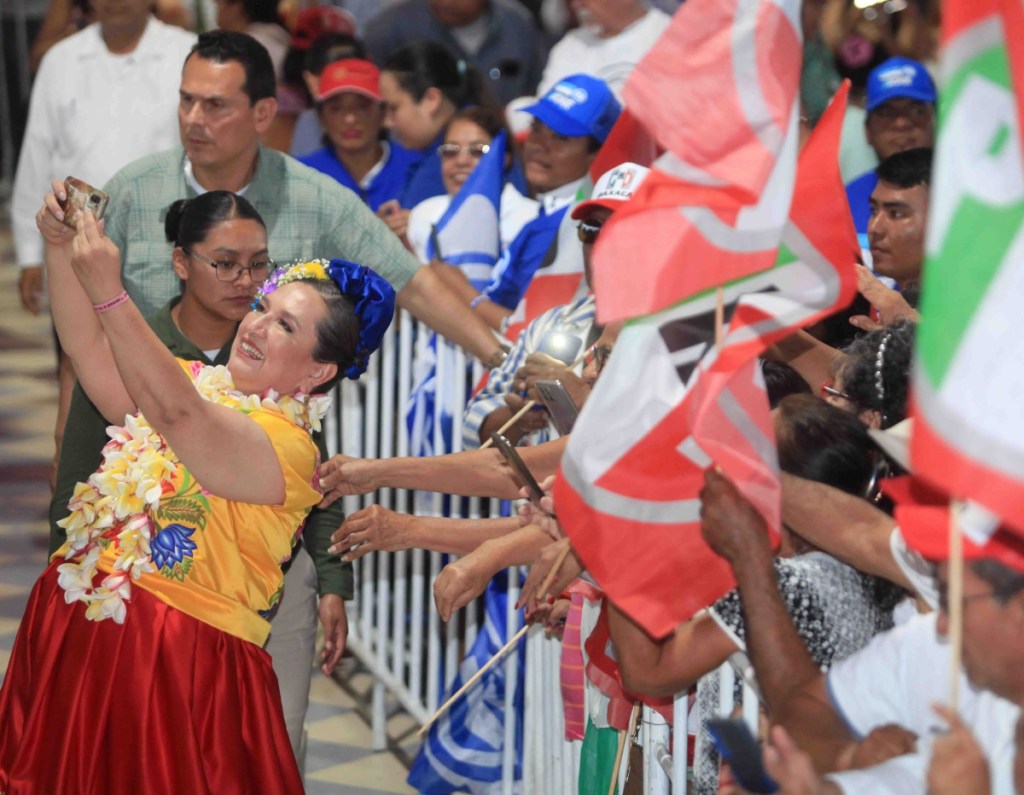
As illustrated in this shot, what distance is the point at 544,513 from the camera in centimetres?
323

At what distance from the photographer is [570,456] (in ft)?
8.69

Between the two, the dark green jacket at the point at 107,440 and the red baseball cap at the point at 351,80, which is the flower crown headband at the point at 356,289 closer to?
the dark green jacket at the point at 107,440

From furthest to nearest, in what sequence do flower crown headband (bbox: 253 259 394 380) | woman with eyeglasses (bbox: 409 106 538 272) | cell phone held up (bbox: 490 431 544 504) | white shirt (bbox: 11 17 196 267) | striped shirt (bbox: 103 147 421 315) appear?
white shirt (bbox: 11 17 196 267) < woman with eyeglasses (bbox: 409 106 538 272) < striped shirt (bbox: 103 147 421 315) < flower crown headband (bbox: 253 259 394 380) < cell phone held up (bbox: 490 431 544 504)

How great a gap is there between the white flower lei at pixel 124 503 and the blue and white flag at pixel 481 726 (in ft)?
4.06

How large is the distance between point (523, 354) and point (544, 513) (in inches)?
38.1

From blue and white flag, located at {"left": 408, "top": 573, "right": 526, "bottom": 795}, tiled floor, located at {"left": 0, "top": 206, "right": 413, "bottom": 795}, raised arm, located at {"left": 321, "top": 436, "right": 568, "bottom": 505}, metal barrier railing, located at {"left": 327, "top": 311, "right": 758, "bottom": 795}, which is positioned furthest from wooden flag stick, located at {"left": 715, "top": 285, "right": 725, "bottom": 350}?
A: tiled floor, located at {"left": 0, "top": 206, "right": 413, "bottom": 795}

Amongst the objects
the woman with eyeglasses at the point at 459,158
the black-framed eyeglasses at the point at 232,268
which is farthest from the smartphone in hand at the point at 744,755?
the woman with eyeglasses at the point at 459,158

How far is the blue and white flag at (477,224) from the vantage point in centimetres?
552

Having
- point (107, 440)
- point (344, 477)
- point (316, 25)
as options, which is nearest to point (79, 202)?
point (107, 440)

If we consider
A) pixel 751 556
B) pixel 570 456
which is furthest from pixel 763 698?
pixel 570 456

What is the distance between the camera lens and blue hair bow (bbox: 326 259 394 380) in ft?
11.5

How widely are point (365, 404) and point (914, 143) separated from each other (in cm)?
202

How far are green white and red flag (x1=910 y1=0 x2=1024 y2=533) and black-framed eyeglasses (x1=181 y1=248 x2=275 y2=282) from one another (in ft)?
7.18

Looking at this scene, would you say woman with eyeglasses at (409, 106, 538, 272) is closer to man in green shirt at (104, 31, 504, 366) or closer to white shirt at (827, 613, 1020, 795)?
man in green shirt at (104, 31, 504, 366)
